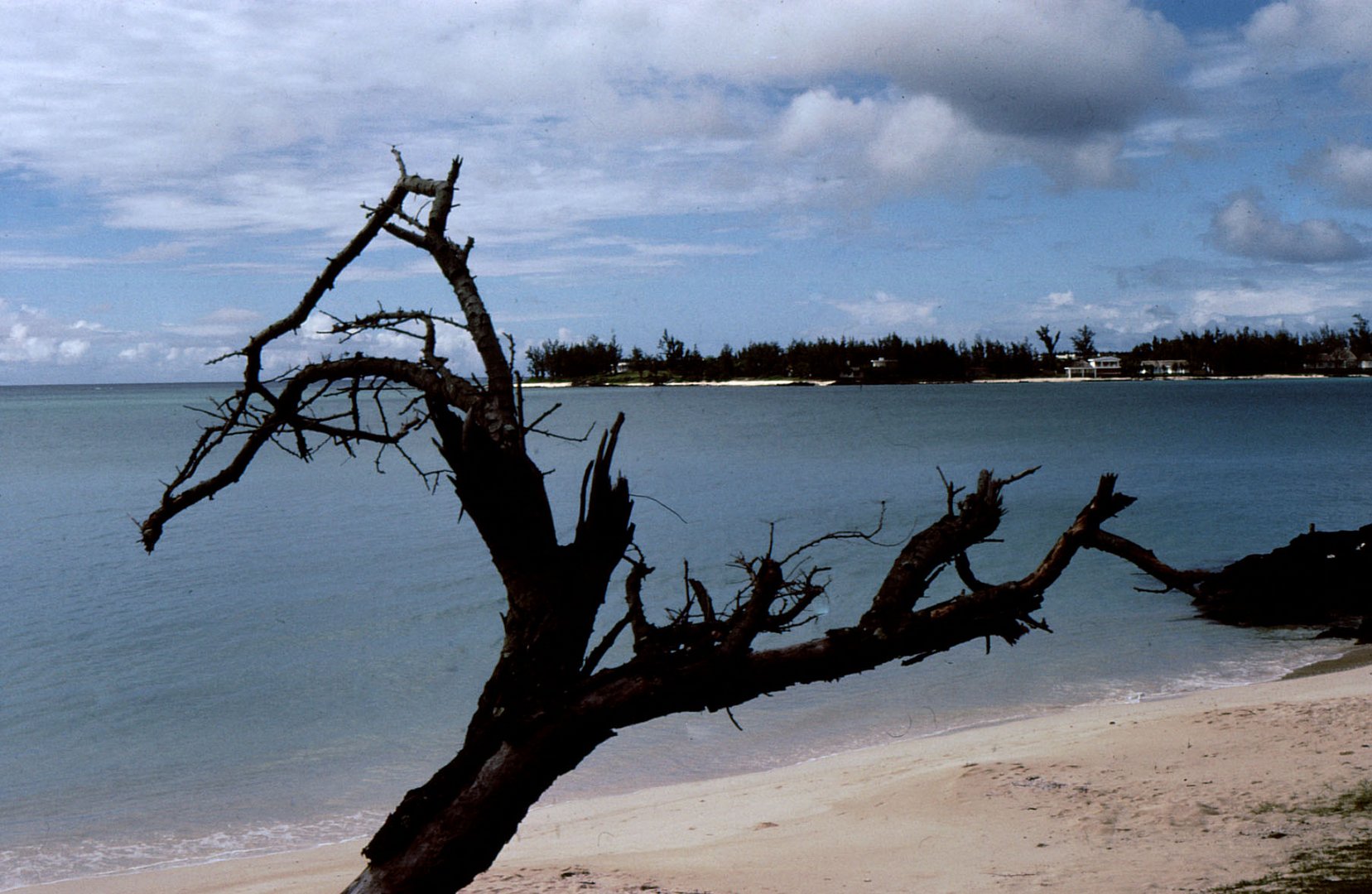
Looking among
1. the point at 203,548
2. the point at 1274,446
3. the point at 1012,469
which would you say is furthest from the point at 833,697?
the point at 1274,446

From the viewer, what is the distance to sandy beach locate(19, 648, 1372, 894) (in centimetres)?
693

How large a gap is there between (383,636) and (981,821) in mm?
13564

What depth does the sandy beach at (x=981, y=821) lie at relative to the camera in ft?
22.7

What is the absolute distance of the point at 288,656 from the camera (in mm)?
18672

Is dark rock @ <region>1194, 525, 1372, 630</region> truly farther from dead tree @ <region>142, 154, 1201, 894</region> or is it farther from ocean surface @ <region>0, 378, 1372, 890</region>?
dead tree @ <region>142, 154, 1201, 894</region>

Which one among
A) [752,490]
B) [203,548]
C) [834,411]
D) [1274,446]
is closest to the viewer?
[203,548]

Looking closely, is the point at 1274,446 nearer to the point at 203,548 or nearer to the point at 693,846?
the point at 203,548

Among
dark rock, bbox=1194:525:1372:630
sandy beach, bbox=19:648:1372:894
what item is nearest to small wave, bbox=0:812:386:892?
sandy beach, bbox=19:648:1372:894

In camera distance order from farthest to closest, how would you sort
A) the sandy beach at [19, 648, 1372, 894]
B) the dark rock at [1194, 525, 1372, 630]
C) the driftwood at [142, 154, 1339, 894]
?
the dark rock at [1194, 525, 1372, 630] → the sandy beach at [19, 648, 1372, 894] → the driftwood at [142, 154, 1339, 894]

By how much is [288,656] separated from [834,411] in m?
97.1

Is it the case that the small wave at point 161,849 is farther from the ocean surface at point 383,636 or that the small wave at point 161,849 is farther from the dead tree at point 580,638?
the dead tree at point 580,638

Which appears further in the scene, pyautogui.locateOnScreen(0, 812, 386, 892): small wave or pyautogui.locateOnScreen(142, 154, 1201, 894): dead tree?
pyautogui.locateOnScreen(0, 812, 386, 892): small wave

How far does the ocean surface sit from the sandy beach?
1.34 meters

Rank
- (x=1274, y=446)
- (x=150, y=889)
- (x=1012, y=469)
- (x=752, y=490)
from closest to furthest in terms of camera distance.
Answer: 1. (x=150, y=889)
2. (x=752, y=490)
3. (x=1012, y=469)
4. (x=1274, y=446)
